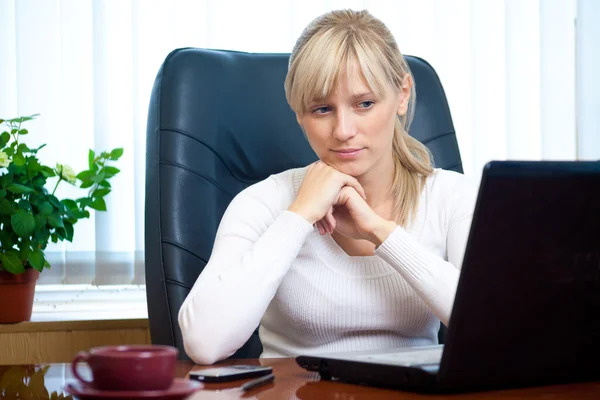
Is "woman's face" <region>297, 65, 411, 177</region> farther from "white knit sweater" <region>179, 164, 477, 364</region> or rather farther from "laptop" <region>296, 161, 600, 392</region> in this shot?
"laptop" <region>296, 161, 600, 392</region>

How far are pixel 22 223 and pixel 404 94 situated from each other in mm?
878

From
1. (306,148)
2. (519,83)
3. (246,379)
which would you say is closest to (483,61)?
(519,83)

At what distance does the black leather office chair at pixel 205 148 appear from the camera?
1.49 m

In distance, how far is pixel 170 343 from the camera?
1.45 metres

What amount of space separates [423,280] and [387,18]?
3.79 feet

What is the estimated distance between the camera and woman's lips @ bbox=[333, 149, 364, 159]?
1395mm

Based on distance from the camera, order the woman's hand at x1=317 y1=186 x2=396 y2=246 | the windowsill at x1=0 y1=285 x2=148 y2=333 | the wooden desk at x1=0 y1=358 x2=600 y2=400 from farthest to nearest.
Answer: the windowsill at x1=0 y1=285 x2=148 y2=333 → the woman's hand at x1=317 y1=186 x2=396 y2=246 → the wooden desk at x1=0 y1=358 x2=600 y2=400

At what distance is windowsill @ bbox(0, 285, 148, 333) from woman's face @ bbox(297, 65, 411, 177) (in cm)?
76

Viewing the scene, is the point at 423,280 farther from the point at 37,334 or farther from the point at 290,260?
the point at 37,334

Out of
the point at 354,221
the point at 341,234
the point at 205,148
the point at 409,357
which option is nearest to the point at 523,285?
the point at 409,357

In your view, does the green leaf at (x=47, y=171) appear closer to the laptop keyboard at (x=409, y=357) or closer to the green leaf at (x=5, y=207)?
the green leaf at (x=5, y=207)

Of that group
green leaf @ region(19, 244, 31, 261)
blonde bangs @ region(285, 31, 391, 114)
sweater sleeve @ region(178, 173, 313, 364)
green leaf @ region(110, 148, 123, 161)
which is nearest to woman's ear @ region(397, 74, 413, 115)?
blonde bangs @ region(285, 31, 391, 114)

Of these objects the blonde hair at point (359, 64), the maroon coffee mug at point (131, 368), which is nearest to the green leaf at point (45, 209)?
the blonde hair at point (359, 64)

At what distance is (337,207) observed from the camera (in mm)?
1410
